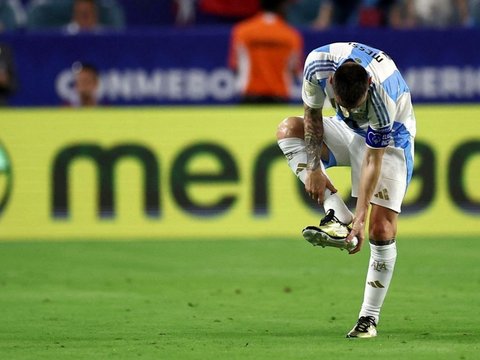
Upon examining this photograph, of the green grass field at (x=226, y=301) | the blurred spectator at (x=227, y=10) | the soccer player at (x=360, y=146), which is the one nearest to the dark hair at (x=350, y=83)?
the soccer player at (x=360, y=146)

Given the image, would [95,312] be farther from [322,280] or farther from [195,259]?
[195,259]

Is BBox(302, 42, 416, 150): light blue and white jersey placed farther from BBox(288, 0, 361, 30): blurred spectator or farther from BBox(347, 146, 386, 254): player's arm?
BBox(288, 0, 361, 30): blurred spectator

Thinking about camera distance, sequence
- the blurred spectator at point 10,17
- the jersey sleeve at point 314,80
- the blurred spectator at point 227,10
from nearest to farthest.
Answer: the jersey sleeve at point 314,80
the blurred spectator at point 10,17
the blurred spectator at point 227,10

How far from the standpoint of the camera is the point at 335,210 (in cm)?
871

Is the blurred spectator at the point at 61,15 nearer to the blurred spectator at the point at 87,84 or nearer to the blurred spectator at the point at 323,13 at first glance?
the blurred spectator at the point at 87,84

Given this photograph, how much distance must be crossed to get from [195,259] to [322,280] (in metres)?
1.90

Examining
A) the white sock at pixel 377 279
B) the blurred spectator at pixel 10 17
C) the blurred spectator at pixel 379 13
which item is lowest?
the blurred spectator at pixel 10 17

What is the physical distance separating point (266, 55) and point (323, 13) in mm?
2829

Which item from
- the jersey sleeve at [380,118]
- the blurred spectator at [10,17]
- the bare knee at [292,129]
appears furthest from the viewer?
the blurred spectator at [10,17]

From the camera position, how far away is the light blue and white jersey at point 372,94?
8102 millimetres

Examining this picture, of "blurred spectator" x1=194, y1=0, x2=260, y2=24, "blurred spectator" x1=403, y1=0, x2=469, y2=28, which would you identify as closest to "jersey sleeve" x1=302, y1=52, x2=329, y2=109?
"blurred spectator" x1=403, y1=0, x2=469, y2=28

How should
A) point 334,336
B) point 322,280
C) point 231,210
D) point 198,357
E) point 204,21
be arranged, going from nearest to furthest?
point 198,357, point 334,336, point 322,280, point 231,210, point 204,21

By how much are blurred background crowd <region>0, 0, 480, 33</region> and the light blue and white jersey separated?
9596mm

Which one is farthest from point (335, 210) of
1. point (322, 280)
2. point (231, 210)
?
point (231, 210)
